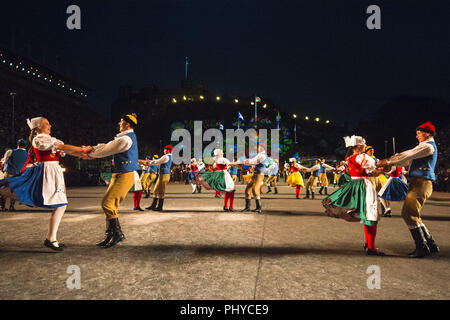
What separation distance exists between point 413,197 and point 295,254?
6.57 ft

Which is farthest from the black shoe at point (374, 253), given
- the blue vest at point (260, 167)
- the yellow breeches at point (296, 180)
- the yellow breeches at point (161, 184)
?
the yellow breeches at point (296, 180)

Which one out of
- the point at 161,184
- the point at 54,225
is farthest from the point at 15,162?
the point at 54,225

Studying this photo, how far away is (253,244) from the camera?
16.9 feet

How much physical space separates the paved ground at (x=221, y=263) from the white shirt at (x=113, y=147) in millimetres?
1513

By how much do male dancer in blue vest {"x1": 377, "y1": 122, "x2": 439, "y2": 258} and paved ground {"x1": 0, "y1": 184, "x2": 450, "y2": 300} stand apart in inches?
11.9

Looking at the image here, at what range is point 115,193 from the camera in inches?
204

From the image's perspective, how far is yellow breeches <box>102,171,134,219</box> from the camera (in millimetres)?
5164

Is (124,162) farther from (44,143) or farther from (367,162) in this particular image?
(367,162)

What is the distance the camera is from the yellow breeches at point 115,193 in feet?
16.9

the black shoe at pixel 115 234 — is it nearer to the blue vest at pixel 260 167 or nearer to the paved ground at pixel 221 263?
the paved ground at pixel 221 263

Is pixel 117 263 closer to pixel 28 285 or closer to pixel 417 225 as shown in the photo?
pixel 28 285

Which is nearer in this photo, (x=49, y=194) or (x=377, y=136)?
(x=49, y=194)

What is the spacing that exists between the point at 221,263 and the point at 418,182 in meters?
3.22

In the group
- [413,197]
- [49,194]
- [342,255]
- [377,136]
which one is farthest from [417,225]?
[377,136]
